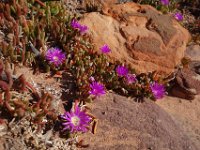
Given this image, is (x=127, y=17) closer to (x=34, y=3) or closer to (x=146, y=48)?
(x=146, y=48)

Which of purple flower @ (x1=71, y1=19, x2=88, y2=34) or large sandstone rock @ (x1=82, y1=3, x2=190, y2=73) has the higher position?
purple flower @ (x1=71, y1=19, x2=88, y2=34)

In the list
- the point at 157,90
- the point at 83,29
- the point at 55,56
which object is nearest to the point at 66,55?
the point at 55,56

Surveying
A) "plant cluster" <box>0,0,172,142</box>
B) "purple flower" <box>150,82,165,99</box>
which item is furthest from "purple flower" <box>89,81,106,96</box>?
"purple flower" <box>150,82,165,99</box>

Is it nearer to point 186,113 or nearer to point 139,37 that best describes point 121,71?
point 139,37

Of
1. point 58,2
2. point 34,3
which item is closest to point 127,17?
point 58,2

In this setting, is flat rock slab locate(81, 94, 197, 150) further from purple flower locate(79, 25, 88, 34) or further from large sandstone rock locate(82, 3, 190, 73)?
purple flower locate(79, 25, 88, 34)

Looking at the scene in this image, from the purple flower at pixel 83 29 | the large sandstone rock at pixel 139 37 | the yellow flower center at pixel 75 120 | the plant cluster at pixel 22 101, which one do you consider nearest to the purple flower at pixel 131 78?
the large sandstone rock at pixel 139 37

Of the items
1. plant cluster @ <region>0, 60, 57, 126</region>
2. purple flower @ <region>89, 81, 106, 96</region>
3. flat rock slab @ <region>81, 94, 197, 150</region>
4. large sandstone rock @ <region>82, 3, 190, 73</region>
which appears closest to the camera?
plant cluster @ <region>0, 60, 57, 126</region>
